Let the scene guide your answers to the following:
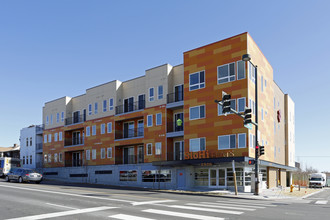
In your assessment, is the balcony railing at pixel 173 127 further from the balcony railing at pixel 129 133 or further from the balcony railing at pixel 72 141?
the balcony railing at pixel 72 141

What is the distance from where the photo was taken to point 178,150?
35844 mm

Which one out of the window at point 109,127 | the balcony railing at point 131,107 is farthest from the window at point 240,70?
the window at point 109,127

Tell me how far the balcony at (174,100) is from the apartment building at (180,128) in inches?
4.5

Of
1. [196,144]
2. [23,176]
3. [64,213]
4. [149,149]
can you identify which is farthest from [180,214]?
[149,149]

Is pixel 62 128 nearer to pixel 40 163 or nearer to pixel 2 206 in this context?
pixel 40 163

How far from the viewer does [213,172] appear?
31.2 meters

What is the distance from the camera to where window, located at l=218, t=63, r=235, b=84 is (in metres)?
30.7

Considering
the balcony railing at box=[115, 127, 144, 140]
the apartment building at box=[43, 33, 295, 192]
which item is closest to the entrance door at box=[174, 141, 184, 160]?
the apartment building at box=[43, 33, 295, 192]

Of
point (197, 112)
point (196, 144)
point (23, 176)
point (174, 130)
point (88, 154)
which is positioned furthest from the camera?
point (88, 154)

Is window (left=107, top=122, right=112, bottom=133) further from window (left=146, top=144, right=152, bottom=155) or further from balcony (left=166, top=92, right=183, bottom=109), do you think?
balcony (left=166, top=92, right=183, bottom=109)

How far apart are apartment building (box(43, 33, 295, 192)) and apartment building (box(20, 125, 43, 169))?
4880 millimetres

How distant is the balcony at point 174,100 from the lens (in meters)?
35.0

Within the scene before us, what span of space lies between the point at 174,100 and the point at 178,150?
18.6ft

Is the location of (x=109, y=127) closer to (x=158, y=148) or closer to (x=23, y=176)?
(x=158, y=148)
